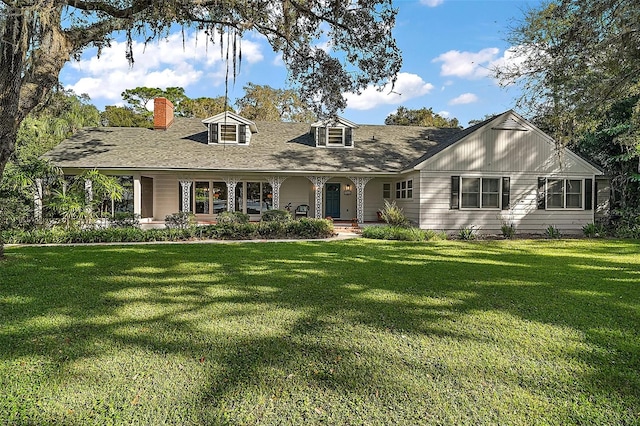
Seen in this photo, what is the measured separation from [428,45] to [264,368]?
9.15 m

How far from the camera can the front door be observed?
19.2 m

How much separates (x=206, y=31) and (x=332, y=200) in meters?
12.0

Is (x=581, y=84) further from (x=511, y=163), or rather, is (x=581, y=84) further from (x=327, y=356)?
(x=327, y=356)

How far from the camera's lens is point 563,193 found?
1536 cm

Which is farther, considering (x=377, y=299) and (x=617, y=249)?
(x=617, y=249)

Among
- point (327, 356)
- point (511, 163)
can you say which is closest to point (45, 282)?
point (327, 356)

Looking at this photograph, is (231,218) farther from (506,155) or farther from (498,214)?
(506,155)

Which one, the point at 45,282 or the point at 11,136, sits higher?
the point at 11,136

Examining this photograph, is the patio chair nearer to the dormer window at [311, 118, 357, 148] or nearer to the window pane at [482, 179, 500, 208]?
the dormer window at [311, 118, 357, 148]

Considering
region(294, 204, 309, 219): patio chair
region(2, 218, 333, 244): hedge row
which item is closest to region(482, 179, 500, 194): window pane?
region(2, 218, 333, 244): hedge row

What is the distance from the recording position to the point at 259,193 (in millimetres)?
18672

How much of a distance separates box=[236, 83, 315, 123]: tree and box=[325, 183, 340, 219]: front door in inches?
609

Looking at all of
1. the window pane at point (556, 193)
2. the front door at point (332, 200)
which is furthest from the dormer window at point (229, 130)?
the window pane at point (556, 193)

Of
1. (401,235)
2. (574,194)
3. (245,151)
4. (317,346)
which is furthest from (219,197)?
(574,194)
